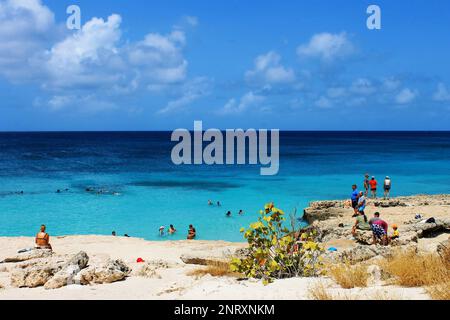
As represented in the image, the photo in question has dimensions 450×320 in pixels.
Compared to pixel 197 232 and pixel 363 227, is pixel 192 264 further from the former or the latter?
pixel 197 232

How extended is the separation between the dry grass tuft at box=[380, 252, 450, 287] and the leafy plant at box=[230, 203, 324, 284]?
56.7 inches

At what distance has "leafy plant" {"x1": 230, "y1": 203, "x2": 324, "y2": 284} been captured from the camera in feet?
27.4

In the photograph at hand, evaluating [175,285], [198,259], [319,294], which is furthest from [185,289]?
[198,259]

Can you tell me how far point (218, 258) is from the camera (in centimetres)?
1140

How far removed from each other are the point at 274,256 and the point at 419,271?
2.71m

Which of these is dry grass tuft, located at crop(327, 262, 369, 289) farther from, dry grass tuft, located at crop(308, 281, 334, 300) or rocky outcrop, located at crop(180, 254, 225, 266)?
rocky outcrop, located at crop(180, 254, 225, 266)

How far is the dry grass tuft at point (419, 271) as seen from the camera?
660 cm

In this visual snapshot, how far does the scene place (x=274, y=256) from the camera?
28.6ft

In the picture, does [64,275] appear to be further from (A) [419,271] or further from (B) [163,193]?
(B) [163,193]

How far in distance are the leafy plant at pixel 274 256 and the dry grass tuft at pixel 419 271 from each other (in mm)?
1441

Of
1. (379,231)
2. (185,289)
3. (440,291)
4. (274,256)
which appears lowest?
(185,289)

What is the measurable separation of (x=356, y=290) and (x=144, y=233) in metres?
17.7
